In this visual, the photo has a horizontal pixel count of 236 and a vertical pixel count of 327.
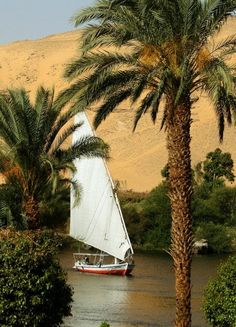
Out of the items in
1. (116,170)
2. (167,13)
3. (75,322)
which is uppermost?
(116,170)

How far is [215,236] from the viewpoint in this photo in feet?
161

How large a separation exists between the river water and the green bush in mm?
7299

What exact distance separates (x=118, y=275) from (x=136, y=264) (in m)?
3.58

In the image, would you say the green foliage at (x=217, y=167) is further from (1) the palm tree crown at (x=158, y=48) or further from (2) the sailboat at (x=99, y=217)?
(1) the palm tree crown at (x=158, y=48)

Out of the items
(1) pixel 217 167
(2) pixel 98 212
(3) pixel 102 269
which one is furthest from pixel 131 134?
(3) pixel 102 269

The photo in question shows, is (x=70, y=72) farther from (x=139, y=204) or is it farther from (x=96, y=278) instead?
(x=139, y=204)

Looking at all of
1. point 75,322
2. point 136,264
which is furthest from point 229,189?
point 75,322

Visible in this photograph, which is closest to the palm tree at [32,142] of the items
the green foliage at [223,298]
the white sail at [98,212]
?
the green foliage at [223,298]

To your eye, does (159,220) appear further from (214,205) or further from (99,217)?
(99,217)

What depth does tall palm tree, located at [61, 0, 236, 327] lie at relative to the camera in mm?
13008

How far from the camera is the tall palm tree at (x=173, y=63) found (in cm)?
1301

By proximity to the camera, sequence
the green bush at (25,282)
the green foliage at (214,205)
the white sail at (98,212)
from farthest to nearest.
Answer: the green foliage at (214,205) → the white sail at (98,212) → the green bush at (25,282)

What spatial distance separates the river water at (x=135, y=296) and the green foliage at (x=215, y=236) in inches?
209

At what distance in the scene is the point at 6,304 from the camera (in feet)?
41.9
